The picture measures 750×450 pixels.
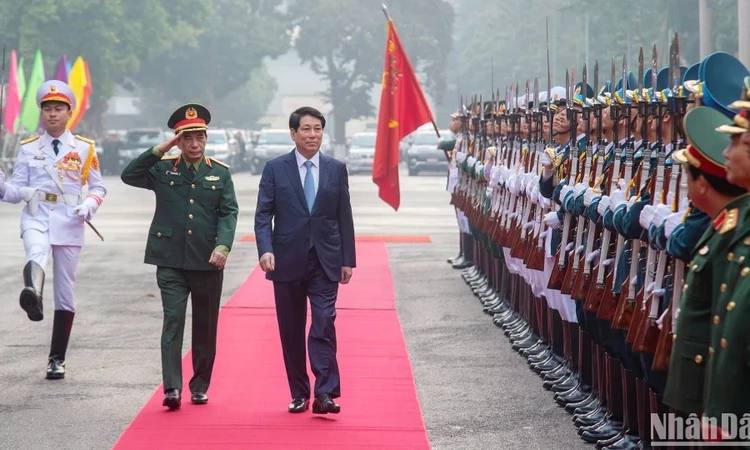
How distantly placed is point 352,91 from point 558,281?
77.6m

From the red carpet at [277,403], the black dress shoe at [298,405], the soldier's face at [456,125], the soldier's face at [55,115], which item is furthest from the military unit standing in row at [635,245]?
the soldier's face at [456,125]

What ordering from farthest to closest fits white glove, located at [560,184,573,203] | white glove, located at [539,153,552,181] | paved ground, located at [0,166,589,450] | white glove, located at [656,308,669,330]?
white glove, located at [539,153,552,181] < white glove, located at [560,184,573,203] < paved ground, located at [0,166,589,450] < white glove, located at [656,308,669,330]

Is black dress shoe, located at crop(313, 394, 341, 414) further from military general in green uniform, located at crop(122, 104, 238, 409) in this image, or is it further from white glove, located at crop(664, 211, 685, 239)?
white glove, located at crop(664, 211, 685, 239)

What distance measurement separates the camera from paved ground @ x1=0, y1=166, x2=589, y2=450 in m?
8.05

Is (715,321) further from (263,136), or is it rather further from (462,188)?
(263,136)

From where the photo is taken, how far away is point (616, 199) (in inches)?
282

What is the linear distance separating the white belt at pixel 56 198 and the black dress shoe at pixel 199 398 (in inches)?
73.2

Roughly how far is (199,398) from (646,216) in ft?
10.6

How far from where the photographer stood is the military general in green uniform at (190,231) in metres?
8.66

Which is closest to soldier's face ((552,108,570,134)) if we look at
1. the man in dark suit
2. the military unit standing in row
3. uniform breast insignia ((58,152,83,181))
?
the military unit standing in row

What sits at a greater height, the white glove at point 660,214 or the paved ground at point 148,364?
the white glove at point 660,214

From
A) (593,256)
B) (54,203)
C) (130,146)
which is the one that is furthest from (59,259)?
(130,146)

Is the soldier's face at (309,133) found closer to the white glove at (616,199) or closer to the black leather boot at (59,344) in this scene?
the white glove at (616,199)

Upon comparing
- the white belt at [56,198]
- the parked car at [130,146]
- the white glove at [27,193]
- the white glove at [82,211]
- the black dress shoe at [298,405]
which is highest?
the white glove at [27,193]
